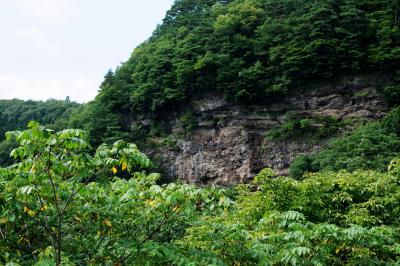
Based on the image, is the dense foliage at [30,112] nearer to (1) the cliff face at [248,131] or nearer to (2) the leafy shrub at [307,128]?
(1) the cliff face at [248,131]

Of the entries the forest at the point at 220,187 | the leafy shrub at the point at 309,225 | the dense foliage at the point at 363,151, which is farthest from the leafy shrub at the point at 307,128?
the leafy shrub at the point at 309,225

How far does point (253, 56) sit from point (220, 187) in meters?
29.1

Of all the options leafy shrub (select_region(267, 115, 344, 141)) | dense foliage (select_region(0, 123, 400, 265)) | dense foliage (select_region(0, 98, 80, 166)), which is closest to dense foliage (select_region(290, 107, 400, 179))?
leafy shrub (select_region(267, 115, 344, 141))

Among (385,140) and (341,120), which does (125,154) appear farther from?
(341,120)

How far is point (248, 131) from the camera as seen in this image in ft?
99.9

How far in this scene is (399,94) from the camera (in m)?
26.8

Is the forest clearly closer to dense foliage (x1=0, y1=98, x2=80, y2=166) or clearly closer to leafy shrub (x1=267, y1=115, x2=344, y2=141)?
leafy shrub (x1=267, y1=115, x2=344, y2=141)

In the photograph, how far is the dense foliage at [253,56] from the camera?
95.9 ft

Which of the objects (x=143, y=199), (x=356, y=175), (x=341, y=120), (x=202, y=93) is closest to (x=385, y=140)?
(x=341, y=120)

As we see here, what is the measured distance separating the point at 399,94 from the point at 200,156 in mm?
14057

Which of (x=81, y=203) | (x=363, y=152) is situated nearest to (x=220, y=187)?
(x=81, y=203)

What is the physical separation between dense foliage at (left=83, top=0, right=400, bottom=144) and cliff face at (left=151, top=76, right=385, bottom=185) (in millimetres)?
947

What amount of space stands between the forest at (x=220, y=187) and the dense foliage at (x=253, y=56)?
0.34 ft

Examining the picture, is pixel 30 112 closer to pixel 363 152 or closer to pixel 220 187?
pixel 363 152
